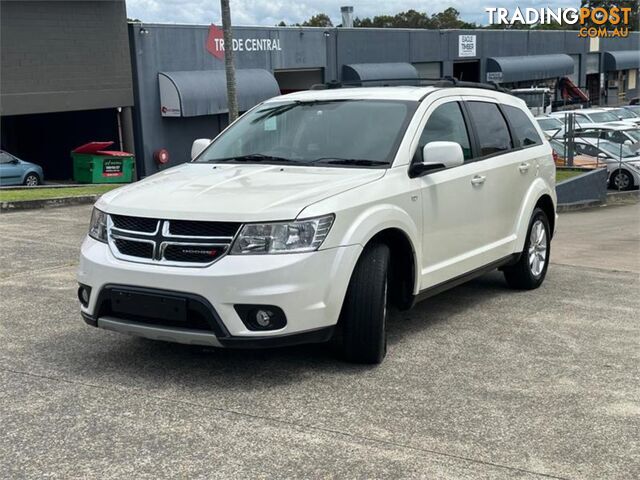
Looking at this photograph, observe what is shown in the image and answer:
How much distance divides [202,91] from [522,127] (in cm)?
2038

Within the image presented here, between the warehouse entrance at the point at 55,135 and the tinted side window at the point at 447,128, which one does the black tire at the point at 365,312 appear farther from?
the warehouse entrance at the point at 55,135

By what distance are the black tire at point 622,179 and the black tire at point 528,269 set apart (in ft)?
51.0

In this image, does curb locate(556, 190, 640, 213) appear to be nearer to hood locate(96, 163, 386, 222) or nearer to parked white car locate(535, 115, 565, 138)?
parked white car locate(535, 115, 565, 138)

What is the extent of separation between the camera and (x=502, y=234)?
22.3ft

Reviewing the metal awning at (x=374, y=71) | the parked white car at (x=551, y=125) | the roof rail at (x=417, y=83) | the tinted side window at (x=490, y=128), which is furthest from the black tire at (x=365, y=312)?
the metal awning at (x=374, y=71)

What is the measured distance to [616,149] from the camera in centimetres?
2278

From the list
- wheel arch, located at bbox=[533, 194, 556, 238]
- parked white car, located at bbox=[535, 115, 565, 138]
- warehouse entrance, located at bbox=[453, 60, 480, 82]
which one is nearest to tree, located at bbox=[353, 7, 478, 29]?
warehouse entrance, located at bbox=[453, 60, 480, 82]

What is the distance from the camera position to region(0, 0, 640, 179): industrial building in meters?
23.0

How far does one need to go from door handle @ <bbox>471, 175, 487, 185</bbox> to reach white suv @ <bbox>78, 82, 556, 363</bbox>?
12mm

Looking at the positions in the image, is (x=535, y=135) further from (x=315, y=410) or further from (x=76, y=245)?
(x=76, y=245)

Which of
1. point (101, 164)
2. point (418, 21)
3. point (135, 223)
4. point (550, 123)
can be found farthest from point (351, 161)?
point (418, 21)

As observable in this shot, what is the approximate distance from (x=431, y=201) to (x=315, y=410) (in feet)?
6.47

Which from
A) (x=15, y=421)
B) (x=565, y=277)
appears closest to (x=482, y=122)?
(x=565, y=277)

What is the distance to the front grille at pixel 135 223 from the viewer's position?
4734 millimetres
